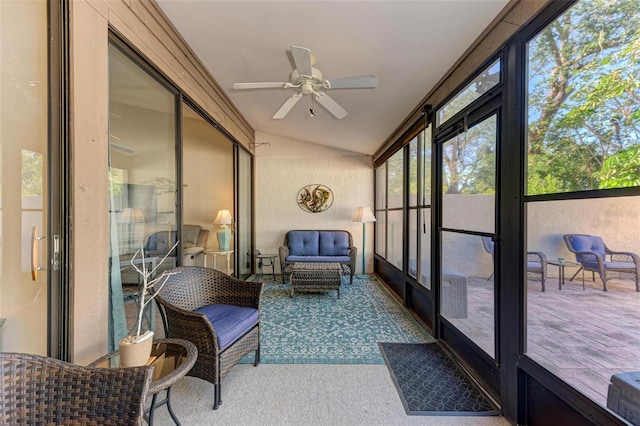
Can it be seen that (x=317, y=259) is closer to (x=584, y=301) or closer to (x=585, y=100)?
(x=584, y=301)

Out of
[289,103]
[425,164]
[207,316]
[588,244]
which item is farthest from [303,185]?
[588,244]

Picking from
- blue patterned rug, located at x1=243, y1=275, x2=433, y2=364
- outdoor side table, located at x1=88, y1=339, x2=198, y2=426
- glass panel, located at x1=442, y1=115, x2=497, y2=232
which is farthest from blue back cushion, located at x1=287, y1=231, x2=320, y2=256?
outdoor side table, located at x1=88, y1=339, x2=198, y2=426

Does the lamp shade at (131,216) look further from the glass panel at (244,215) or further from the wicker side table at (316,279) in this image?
the glass panel at (244,215)

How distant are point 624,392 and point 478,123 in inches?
69.6

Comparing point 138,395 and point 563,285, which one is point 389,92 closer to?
point 563,285

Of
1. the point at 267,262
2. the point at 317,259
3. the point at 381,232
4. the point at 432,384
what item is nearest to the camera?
the point at 432,384

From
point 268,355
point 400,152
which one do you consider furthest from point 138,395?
point 400,152

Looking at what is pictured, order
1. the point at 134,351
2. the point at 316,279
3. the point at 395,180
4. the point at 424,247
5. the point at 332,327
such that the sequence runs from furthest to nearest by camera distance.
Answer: the point at 395,180 → the point at 316,279 → the point at 424,247 → the point at 332,327 → the point at 134,351

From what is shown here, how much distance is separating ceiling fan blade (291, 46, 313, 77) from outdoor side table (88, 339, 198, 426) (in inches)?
75.9

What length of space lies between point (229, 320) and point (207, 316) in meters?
0.19

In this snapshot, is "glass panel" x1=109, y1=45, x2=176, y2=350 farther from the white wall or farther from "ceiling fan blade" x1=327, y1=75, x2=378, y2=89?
the white wall

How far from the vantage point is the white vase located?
120cm

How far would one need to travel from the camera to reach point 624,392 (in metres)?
1.09

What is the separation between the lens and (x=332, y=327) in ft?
9.52
